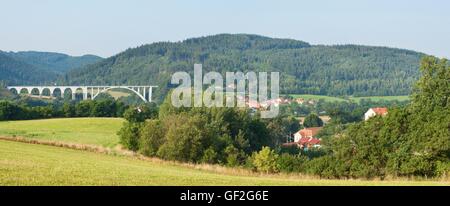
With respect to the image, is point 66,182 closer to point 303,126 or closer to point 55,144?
point 55,144

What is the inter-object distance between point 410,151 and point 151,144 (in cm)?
2559

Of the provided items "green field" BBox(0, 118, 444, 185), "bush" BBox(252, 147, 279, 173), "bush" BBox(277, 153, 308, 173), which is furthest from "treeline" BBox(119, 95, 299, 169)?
"green field" BBox(0, 118, 444, 185)

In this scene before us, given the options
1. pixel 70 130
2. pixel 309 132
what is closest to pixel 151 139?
pixel 70 130

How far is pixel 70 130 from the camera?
7888 cm

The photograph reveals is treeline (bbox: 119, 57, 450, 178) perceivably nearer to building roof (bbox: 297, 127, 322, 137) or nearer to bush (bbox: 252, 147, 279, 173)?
bush (bbox: 252, 147, 279, 173)

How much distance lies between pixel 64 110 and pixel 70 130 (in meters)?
22.8

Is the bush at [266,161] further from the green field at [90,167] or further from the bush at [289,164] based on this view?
the green field at [90,167]

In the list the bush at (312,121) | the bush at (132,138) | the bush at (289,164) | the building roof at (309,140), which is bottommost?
the building roof at (309,140)

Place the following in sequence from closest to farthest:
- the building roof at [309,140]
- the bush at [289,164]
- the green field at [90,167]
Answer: the green field at [90,167] < the bush at [289,164] < the building roof at [309,140]

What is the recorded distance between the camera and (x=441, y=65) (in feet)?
138

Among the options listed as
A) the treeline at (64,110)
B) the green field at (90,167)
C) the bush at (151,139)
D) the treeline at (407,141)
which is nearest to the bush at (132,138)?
the bush at (151,139)

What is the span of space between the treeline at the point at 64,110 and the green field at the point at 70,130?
546 cm

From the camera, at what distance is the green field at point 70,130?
223 ft
